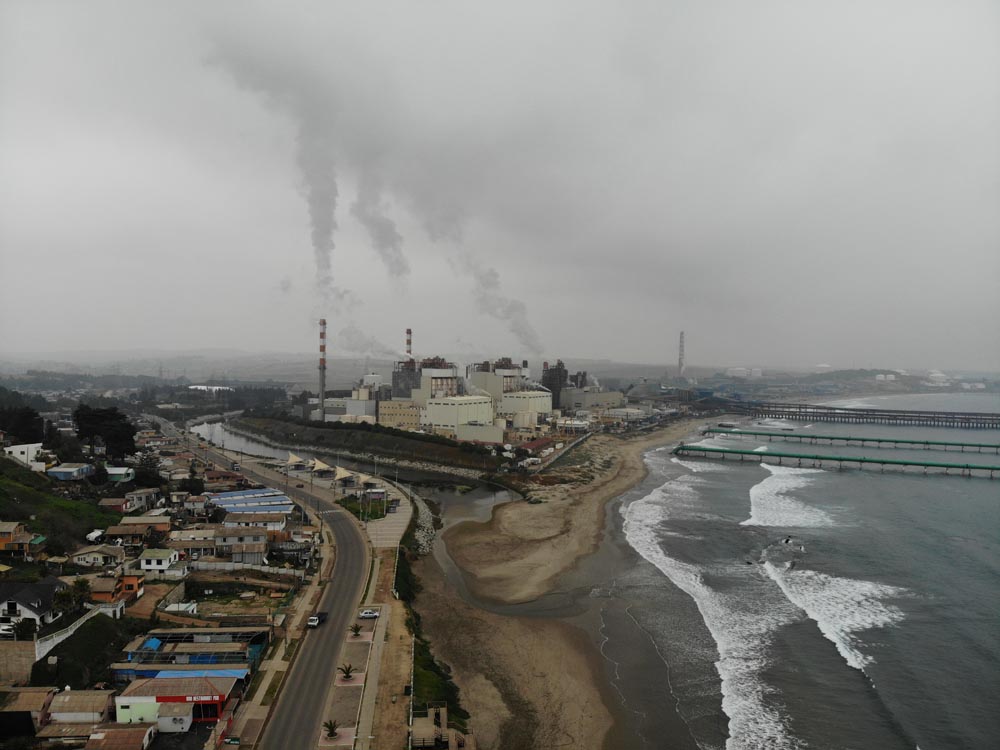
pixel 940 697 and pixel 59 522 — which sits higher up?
pixel 59 522

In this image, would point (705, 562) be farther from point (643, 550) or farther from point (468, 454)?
point (468, 454)

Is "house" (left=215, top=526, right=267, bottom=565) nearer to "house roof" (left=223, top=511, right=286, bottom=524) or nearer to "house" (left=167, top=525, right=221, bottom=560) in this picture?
"house" (left=167, top=525, right=221, bottom=560)

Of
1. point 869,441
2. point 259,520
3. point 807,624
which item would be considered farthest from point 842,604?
point 869,441

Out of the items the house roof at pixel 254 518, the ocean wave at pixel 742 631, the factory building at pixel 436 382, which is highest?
the factory building at pixel 436 382

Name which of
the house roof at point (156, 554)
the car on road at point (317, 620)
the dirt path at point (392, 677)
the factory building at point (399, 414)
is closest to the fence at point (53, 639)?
the house roof at point (156, 554)

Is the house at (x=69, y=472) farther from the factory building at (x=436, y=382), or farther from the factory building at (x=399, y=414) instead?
the factory building at (x=436, y=382)

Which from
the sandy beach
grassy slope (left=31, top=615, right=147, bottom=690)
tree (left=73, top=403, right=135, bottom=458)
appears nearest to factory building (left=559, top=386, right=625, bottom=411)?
the sandy beach

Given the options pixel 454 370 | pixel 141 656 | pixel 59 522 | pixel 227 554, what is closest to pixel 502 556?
pixel 227 554
